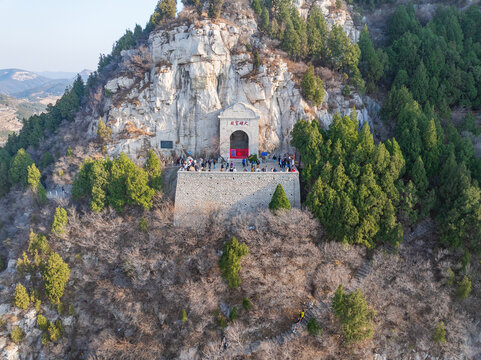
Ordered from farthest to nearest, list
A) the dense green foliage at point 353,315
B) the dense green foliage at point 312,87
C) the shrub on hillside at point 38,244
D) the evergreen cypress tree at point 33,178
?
1. the evergreen cypress tree at point 33,178
2. the dense green foliage at point 312,87
3. the shrub on hillside at point 38,244
4. the dense green foliage at point 353,315

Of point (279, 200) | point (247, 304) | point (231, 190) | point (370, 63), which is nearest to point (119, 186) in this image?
point (231, 190)

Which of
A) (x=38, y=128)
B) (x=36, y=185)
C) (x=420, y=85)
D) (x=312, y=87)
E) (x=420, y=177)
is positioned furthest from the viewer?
(x=38, y=128)

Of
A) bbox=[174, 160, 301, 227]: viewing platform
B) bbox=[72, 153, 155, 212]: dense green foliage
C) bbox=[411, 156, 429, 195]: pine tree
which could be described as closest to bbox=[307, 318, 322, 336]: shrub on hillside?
bbox=[174, 160, 301, 227]: viewing platform

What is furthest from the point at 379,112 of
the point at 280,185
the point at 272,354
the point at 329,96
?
the point at 272,354

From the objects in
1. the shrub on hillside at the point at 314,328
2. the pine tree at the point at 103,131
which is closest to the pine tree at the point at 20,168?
the pine tree at the point at 103,131

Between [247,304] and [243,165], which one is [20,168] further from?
[247,304]

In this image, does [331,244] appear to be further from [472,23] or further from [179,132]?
[472,23]

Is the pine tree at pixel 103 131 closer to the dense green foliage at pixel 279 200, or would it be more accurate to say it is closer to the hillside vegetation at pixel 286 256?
the hillside vegetation at pixel 286 256
